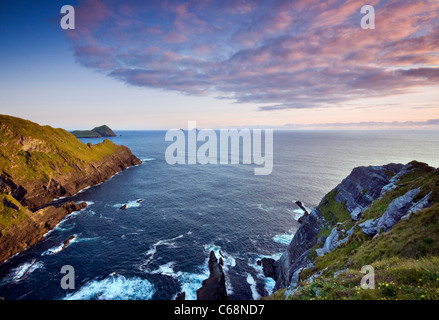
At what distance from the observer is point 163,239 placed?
5925cm

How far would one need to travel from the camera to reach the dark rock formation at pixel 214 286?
129 feet

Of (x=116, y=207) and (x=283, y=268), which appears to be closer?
(x=283, y=268)

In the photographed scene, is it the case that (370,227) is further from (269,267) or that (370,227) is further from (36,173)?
(36,173)

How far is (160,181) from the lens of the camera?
115 m

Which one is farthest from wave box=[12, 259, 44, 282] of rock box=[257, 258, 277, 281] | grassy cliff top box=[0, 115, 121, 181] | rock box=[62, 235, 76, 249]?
rock box=[257, 258, 277, 281]

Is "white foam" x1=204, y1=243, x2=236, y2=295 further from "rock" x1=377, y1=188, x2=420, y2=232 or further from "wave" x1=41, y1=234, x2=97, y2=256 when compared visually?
"wave" x1=41, y1=234, x2=97, y2=256

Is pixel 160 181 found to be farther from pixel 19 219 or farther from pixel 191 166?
pixel 19 219

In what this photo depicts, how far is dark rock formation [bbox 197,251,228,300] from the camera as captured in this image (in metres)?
39.5

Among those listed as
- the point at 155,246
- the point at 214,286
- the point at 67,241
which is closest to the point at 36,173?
the point at 67,241

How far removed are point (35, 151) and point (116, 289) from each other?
9368 centimetres
